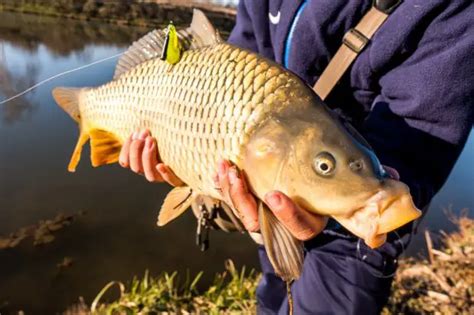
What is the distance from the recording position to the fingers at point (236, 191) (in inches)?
35.5

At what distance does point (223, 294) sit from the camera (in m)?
2.29

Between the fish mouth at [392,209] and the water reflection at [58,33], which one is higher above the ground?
the fish mouth at [392,209]

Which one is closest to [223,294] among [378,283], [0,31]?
[378,283]

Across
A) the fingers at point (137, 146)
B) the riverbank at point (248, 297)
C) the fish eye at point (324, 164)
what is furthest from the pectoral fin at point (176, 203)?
the riverbank at point (248, 297)

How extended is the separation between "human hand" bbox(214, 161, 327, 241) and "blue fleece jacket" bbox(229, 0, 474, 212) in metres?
0.37

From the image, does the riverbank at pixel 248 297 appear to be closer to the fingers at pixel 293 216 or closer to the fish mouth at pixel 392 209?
the fingers at pixel 293 216

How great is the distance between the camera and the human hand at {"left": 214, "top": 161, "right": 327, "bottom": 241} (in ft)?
2.73

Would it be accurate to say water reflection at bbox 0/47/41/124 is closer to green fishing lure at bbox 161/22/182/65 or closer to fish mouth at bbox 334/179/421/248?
green fishing lure at bbox 161/22/182/65

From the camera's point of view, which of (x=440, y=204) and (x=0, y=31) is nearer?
(x=440, y=204)

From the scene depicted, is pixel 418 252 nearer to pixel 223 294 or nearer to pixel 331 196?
pixel 223 294

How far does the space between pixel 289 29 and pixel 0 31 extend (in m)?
9.13

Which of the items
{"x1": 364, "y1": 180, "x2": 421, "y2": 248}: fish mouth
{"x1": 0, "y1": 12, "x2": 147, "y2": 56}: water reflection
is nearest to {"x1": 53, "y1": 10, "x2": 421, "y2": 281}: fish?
{"x1": 364, "y1": 180, "x2": 421, "y2": 248}: fish mouth

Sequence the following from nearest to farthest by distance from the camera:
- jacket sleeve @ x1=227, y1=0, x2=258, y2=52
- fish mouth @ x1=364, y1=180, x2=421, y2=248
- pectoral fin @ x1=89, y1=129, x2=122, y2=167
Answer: fish mouth @ x1=364, y1=180, x2=421, y2=248
pectoral fin @ x1=89, y1=129, x2=122, y2=167
jacket sleeve @ x1=227, y1=0, x2=258, y2=52

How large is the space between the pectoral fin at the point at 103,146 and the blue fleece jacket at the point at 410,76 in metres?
0.60
